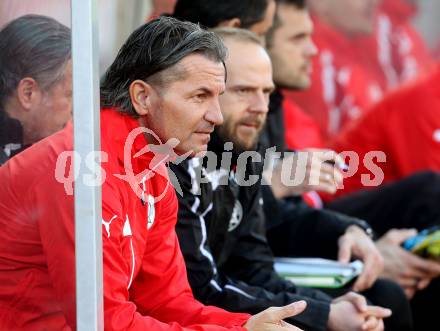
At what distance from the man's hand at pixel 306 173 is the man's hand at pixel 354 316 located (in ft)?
1.95

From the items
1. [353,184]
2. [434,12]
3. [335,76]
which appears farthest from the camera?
[434,12]

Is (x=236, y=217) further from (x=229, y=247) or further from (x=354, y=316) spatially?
(x=354, y=316)

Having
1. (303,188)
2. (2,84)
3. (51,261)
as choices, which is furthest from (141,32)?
(303,188)

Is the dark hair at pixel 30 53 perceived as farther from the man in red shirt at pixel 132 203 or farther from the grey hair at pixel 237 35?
the grey hair at pixel 237 35

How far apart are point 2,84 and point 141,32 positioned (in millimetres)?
319

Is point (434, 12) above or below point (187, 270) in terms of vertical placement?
above

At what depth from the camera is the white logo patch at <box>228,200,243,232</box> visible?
8.84 feet

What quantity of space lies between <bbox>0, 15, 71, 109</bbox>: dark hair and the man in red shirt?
0.42 feet

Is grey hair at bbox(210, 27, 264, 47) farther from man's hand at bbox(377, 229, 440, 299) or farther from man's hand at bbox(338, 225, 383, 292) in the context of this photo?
man's hand at bbox(377, 229, 440, 299)

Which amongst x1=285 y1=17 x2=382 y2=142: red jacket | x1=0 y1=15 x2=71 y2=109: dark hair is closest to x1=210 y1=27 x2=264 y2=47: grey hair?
x1=0 y1=15 x2=71 y2=109: dark hair

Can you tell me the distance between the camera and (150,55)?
209 centimetres

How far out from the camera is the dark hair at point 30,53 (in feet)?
6.44

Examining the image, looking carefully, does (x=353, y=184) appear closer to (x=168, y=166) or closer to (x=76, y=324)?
(x=168, y=166)

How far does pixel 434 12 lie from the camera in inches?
268
